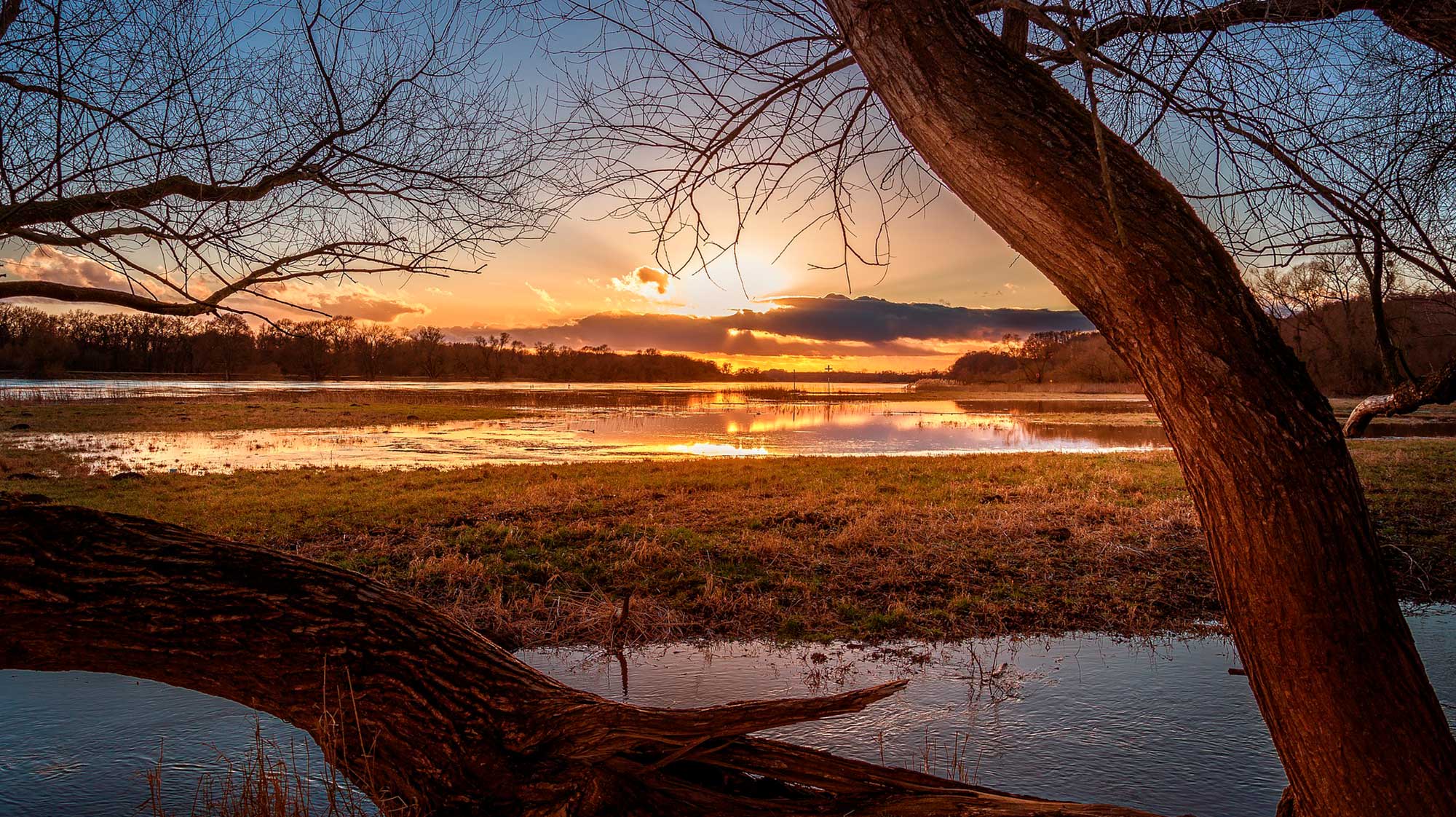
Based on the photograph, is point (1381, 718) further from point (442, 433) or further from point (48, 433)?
point (48, 433)

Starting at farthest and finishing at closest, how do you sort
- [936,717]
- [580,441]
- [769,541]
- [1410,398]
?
[580,441], [769,541], [936,717], [1410,398]

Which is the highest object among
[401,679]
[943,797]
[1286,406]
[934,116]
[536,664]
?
[934,116]

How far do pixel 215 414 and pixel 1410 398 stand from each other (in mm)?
42065

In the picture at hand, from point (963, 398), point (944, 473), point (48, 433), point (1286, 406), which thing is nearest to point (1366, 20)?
point (1286, 406)

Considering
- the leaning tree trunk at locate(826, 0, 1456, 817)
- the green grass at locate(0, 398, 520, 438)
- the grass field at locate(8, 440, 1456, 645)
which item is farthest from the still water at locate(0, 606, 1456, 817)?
the green grass at locate(0, 398, 520, 438)

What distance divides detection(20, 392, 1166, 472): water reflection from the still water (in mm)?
13824

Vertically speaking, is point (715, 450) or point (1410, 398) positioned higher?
point (1410, 398)

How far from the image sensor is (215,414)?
118 ft

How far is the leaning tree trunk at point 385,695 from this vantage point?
273cm

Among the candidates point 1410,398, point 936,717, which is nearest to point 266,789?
point 936,717

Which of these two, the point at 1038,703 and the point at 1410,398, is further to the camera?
the point at 1038,703

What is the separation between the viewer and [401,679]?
113 inches

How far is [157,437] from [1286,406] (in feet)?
100

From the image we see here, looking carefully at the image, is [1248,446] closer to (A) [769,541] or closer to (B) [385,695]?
(B) [385,695]
